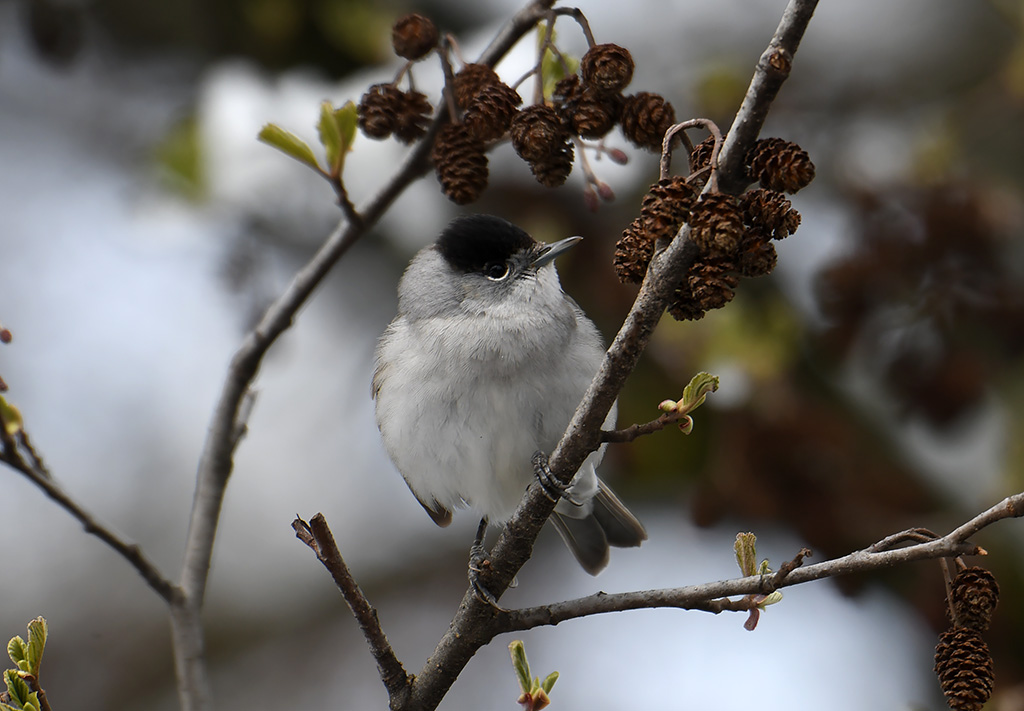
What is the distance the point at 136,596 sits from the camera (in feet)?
23.0

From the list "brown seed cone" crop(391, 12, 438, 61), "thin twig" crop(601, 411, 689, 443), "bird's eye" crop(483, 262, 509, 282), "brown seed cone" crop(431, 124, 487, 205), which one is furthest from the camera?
"bird's eye" crop(483, 262, 509, 282)

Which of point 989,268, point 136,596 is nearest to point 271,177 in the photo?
point 989,268

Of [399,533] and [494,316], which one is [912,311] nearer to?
[494,316]

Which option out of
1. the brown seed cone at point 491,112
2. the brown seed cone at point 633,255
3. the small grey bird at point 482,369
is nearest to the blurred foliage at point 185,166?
the small grey bird at point 482,369

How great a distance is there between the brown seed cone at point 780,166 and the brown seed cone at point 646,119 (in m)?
0.36

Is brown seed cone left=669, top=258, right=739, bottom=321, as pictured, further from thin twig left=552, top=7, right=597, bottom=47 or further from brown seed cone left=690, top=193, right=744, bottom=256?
thin twig left=552, top=7, right=597, bottom=47

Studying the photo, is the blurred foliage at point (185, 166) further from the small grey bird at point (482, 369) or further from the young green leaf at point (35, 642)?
the young green leaf at point (35, 642)

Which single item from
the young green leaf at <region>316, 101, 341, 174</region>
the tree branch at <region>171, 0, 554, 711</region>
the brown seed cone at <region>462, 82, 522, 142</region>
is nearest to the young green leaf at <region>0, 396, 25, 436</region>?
the tree branch at <region>171, 0, 554, 711</region>

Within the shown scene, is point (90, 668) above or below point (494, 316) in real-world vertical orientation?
below

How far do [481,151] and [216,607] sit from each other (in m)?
5.61

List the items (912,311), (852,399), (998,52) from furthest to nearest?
(998,52) → (852,399) → (912,311)

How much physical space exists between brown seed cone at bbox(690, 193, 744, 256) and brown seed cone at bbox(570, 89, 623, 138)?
0.49m

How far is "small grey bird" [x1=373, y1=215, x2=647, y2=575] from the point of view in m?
2.99

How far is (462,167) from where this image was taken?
6.66 ft
